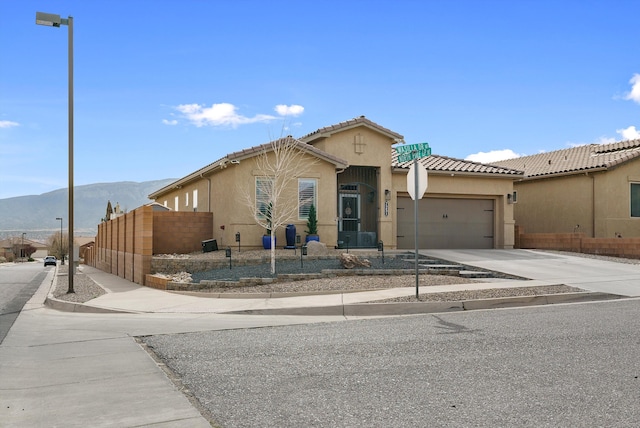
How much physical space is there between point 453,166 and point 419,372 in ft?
69.4

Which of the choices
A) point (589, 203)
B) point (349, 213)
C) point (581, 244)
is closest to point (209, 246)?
point (349, 213)

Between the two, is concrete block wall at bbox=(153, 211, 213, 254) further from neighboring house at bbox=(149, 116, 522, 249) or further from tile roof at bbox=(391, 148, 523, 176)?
tile roof at bbox=(391, 148, 523, 176)

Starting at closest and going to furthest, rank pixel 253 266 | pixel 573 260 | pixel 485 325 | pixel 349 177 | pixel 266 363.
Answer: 1. pixel 266 363
2. pixel 485 325
3. pixel 253 266
4. pixel 573 260
5. pixel 349 177

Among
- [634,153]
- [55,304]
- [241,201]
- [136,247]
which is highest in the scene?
[634,153]

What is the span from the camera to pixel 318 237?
22.2 m

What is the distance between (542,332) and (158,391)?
18.8 ft

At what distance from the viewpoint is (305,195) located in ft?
75.0

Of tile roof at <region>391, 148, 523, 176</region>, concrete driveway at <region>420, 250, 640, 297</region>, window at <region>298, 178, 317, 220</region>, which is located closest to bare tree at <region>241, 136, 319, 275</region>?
window at <region>298, 178, 317, 220</region>

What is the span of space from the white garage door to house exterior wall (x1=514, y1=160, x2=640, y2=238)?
4328 millimetres

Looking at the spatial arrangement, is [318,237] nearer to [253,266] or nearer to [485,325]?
[253,266]

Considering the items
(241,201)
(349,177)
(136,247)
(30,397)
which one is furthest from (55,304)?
(349,177)

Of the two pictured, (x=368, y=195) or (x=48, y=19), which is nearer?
(x=48, y=19)

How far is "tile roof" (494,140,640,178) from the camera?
27797 mm

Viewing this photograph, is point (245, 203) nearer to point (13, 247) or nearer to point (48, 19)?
point (48, 19)
